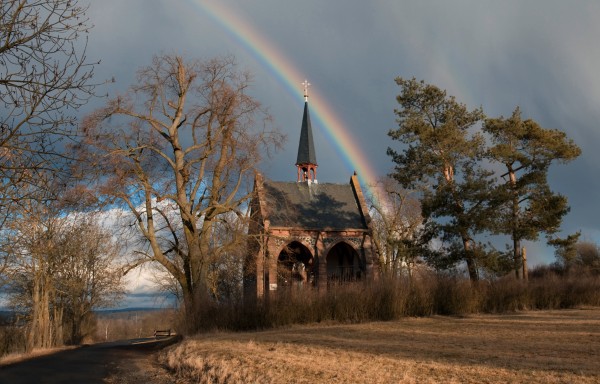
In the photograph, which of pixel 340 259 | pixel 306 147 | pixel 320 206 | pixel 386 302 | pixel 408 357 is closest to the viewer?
pixel 408 357

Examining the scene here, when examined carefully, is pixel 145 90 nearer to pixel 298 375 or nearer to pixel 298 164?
pixel 298 375

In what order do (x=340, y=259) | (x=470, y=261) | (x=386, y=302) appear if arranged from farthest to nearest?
(x=340, y=259) < (x=470, y=261) < (x=386, y=302)

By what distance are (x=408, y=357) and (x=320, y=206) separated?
3553 cm

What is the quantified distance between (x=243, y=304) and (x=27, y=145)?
15.6 metres

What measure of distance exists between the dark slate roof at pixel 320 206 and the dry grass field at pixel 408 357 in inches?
1042

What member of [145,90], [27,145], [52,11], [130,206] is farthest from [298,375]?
[145,90]

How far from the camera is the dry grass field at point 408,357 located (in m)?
8.22

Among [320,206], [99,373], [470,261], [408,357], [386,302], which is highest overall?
[320,206]

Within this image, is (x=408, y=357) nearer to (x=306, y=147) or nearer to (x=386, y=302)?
(x=386, y=302)

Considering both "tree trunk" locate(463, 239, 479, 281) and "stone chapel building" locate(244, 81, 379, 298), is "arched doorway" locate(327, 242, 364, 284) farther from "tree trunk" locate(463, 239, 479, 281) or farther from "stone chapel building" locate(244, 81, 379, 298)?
"tree trunk" locate(463, 239, 479, 281)

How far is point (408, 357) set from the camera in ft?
33.7

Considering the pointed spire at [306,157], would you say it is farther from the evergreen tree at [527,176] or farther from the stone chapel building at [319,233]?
the evergreen tree at [527,176]

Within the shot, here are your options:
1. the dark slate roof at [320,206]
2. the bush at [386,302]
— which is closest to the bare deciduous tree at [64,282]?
the bush at [386,302]

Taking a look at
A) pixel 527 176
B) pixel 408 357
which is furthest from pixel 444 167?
pixel 408 357
